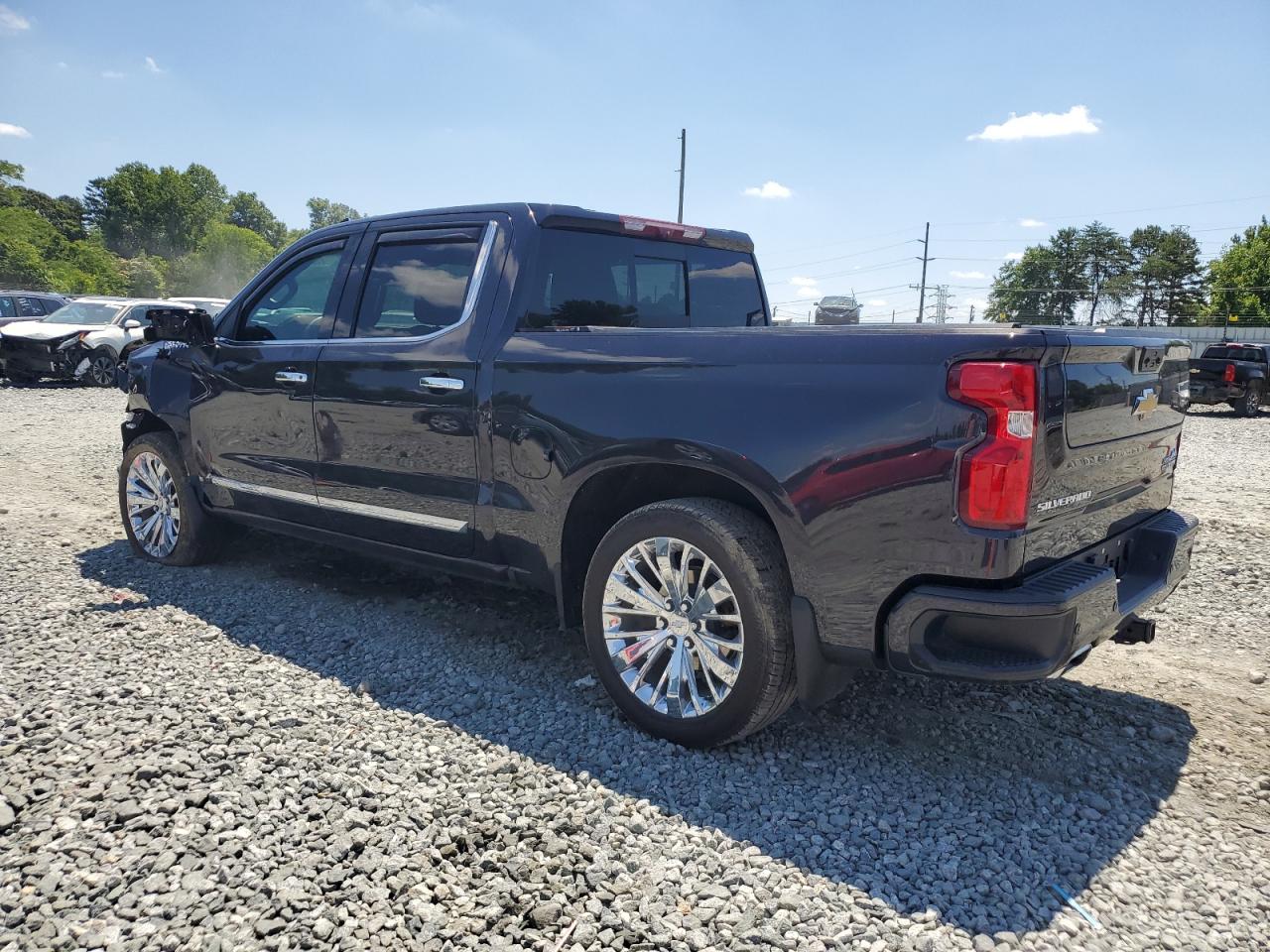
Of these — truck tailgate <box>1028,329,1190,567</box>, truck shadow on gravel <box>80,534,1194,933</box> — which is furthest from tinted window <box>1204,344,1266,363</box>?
truck shadow on gravel <box>80,534,1194,933</box>

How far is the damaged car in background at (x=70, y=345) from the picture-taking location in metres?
17.5

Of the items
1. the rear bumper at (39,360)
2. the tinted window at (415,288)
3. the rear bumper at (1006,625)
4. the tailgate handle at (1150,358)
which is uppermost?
the tinted window at (415,288)

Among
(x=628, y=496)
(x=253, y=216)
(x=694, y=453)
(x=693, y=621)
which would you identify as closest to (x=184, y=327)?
(x=628, y=496)

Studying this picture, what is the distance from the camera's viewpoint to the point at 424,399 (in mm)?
3754

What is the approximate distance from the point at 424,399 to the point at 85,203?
147373mm

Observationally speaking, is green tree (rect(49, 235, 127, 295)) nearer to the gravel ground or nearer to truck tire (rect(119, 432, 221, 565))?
truck tire (rect(119, 432, 221, 565))

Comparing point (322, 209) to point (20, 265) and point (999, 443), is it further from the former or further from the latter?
point (999, 443)

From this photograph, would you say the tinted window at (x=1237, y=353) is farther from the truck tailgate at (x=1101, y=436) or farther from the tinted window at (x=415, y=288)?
the tinted window at (x=415, y=288)

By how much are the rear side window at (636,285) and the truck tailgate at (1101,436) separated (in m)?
1.99

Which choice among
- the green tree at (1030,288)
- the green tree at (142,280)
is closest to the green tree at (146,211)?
the green tree at (142,280)

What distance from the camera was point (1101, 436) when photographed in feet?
9.04

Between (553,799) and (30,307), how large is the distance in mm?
22846

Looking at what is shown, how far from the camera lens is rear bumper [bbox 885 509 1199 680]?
2.44m

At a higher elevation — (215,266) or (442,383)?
(215,266)
